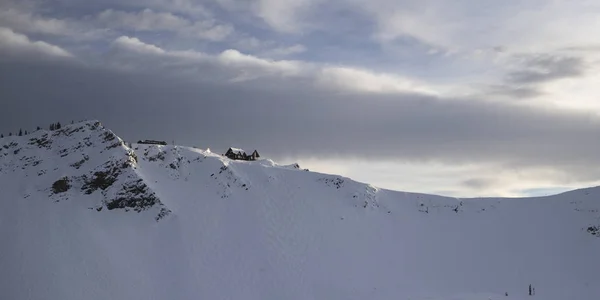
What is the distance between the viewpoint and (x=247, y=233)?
53.8 m

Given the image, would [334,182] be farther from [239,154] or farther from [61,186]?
[61,186]

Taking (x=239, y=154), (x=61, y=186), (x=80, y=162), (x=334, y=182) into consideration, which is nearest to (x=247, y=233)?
(x=334, y=182)

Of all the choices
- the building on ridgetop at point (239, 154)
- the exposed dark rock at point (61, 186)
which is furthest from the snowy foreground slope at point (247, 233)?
the building on ridgetop at point (239, 154)

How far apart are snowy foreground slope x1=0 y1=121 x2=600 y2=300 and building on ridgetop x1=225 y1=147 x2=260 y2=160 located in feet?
48.8

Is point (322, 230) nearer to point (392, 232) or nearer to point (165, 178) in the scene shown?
point (392, 232)

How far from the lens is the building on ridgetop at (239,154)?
80.4 m

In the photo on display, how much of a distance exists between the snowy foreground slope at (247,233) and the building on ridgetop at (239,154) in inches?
585

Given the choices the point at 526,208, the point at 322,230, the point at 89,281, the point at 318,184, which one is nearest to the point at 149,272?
the point at 89,281

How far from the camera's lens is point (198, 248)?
167 feet

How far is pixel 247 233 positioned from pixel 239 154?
2943 centimetres

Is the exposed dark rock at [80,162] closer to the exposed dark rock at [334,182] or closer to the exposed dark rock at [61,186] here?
the exposed dark rock at [61,186]

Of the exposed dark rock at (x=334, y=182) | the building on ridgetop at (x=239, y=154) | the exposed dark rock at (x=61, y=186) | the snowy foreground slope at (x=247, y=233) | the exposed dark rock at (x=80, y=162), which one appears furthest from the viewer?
the building on ridgetop at (x=239, y=154)

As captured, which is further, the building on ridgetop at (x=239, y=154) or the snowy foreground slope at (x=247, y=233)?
the building on ridgetop at (x=239, y=154)

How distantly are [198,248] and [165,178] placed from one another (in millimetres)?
11856
